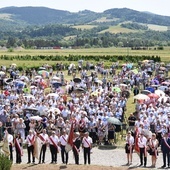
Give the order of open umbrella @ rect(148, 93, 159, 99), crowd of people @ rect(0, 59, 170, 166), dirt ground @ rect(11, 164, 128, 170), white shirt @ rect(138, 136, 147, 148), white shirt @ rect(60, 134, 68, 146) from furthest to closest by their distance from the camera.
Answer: open umbrella @ rect(148, 93, 159, 99)
crowd of people @ rect(0, 59, 170, 166)
white shirt @ rect(60, 134, 68, 146)
white shirt @ rect(138, 136, 147, 148)
dirt ground @ rect(11, 164, 128, 170)

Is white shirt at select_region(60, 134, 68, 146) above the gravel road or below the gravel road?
above

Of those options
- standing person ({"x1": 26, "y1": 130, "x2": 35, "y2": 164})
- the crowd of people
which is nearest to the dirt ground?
the crowd of people

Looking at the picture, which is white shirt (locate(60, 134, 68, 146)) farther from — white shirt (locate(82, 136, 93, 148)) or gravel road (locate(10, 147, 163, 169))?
gravel road (locate(10, 147, 163, 169))

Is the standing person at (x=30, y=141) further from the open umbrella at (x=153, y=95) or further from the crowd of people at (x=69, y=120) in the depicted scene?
the open umbrella at (x=153, y=95)

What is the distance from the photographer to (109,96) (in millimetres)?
30234

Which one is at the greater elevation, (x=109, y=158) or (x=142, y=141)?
(x=142, y=141)

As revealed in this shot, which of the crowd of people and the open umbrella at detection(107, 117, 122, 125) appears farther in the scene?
the open umbrella at detection(107, 117, 122, 125)

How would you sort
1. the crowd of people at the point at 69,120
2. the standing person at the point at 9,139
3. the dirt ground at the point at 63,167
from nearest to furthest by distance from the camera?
the dirt ground at the point at 63,167, the crowd of people at the point at 69,120, the standing person at the point at 9,139

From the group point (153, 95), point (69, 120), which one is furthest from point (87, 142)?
point (153, 95)

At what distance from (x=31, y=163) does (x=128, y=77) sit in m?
21.8

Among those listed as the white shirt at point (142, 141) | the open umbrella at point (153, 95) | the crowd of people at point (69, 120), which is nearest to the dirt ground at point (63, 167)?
the crowd of people at point (69, 120)

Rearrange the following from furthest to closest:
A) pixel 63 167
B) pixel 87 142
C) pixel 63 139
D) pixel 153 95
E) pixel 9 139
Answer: pixel 153 95, pixel 9 139, pixel 63 139, pixel 87 142, pixel 63 167

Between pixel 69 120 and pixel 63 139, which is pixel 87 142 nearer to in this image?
pixel 63 139

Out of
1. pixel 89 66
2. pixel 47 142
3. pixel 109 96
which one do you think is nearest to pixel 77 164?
pixel 47 142
